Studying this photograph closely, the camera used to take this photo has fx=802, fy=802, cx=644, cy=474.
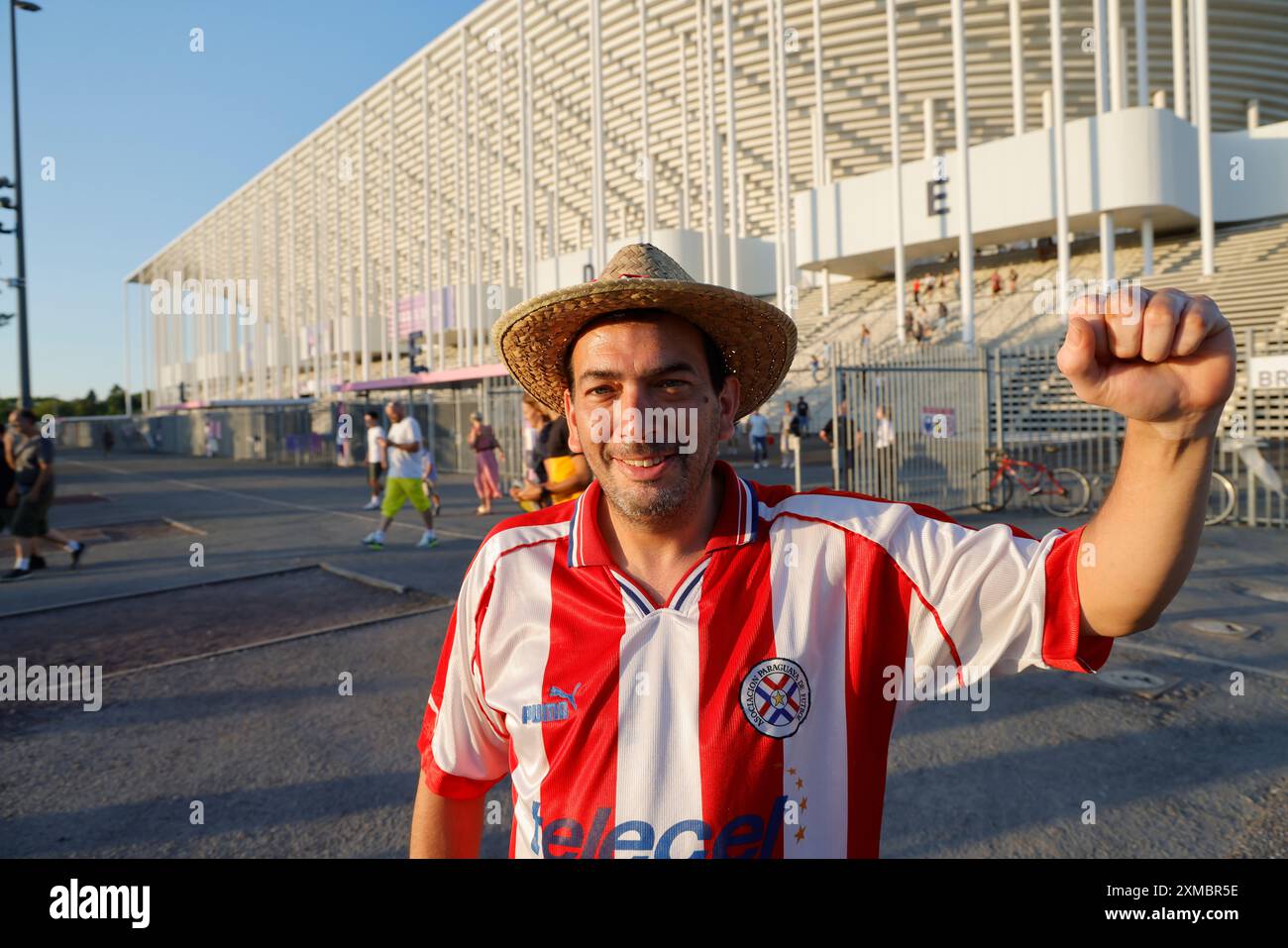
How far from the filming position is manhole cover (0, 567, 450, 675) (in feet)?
19.4

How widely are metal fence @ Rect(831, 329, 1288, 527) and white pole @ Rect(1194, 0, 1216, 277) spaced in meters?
14.8

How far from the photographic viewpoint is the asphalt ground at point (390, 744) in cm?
320

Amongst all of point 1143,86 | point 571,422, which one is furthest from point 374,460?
point 1143,86

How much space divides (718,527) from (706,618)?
0.21 meters

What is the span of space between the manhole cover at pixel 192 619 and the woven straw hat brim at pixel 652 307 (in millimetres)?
5034

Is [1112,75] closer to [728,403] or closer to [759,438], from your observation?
[759,438]

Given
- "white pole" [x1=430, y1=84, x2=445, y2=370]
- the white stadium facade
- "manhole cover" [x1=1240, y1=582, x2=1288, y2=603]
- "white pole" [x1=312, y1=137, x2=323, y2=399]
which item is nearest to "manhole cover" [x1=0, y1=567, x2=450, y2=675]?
"manhole cover" [x1=1240, y1=582, x2=1288, y2=603]

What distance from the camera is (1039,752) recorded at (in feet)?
12.8

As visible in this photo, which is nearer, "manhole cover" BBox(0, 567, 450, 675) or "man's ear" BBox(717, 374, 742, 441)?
"man's ear" BBox(717, 374, 742, 441)

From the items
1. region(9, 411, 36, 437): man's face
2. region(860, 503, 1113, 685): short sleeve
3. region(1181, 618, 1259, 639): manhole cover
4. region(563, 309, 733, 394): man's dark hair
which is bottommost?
region(1181, 618, 1259, 639): manhole cover

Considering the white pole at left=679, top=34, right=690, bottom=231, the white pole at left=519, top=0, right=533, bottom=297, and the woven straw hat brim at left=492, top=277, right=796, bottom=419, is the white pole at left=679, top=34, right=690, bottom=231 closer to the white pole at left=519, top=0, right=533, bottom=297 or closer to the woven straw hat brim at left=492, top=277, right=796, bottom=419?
the white pole at left=519, top=0, right=533, bottom=297
